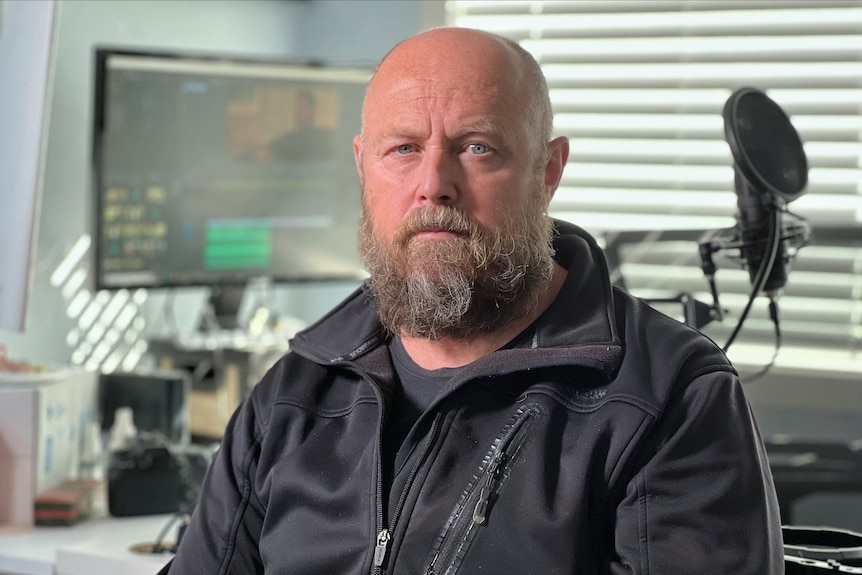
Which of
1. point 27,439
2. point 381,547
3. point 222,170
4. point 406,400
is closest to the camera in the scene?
point 381,547

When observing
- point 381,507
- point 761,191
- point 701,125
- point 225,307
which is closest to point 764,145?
point 761,191

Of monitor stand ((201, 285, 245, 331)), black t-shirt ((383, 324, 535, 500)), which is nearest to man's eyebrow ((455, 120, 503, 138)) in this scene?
black t-shirt ((383, 324, 535, 500))

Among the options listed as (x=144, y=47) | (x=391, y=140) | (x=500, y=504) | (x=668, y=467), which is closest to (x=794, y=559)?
(x=668, y=467)

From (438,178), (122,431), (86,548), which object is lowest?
(86,548)

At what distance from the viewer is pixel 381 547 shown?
52.4 inches

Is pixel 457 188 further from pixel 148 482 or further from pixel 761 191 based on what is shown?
pixel 148 482

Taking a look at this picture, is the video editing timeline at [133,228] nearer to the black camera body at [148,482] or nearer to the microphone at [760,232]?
the black camera body at [148,482]

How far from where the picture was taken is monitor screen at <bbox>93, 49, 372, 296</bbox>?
238 cm

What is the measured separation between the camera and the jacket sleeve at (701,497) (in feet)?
3.92

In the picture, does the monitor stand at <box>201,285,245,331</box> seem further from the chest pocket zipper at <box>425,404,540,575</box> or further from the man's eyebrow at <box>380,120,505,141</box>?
the chest pocket zipper at <box>425,404,540,575</box>

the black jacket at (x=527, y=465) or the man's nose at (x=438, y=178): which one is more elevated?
the man's nose at (x=438, y=178)

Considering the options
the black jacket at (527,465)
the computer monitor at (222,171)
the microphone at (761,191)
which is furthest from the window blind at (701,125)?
the black jacket at (527,465)

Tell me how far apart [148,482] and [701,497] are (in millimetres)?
1110

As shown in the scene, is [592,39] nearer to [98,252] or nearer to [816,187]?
[816,187]
